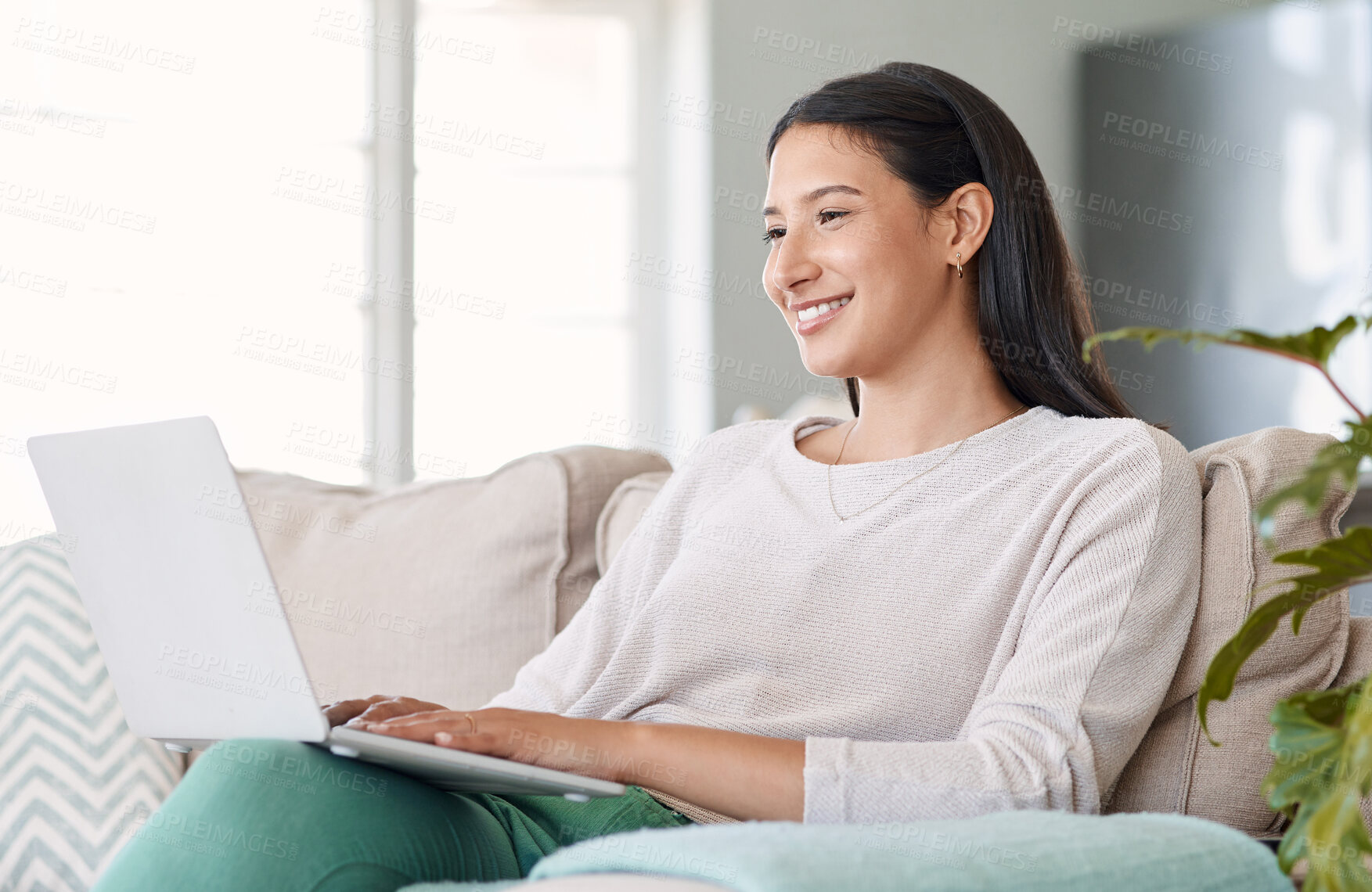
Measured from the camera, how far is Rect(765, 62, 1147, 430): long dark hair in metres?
1.38

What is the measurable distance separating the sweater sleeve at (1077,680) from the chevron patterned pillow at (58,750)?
94 cm

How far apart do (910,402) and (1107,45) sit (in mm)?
2895

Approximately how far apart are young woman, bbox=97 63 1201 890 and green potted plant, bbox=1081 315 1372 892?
32 cm

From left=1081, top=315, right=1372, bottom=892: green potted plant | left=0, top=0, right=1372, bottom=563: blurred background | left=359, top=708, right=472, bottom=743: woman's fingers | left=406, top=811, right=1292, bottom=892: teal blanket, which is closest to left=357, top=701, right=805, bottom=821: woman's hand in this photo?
left=359, top=708, right=472, bottom=743: woman's fingers

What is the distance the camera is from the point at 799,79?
3.85 m

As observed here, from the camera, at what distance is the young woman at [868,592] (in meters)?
1.03

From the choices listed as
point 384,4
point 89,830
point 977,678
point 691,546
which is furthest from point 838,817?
point 384,4

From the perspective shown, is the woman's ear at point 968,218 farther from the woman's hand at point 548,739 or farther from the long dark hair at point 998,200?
the woman's hand at point 548,739

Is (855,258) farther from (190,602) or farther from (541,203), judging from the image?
(541,203)

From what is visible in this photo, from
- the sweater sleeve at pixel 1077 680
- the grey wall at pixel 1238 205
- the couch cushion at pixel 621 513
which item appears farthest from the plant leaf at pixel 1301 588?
the grey wall at pixel 1238 205

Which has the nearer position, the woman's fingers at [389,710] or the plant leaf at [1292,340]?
the plant leaf at [1292,340]

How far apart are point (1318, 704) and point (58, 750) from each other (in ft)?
4.63

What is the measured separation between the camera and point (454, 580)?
163 centimetres

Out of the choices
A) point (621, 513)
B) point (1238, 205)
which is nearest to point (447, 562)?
point (621, 513)
